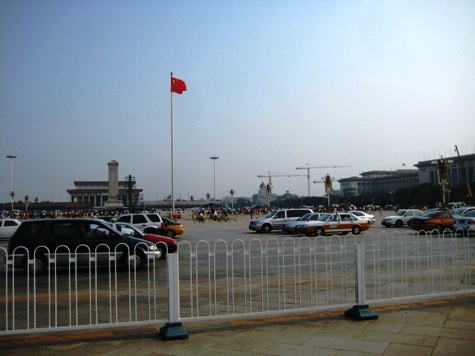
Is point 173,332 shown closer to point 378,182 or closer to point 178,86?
point 178,86

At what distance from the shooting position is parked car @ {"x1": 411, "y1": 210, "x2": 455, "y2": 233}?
27.3 meters

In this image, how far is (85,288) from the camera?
10.5 m

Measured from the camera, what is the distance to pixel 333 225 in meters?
28.4

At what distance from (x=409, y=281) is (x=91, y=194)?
145 meters

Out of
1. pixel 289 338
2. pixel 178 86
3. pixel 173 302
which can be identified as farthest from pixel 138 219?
pixel 289 338

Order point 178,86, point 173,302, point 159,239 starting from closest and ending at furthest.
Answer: point 173,302 → point 159,239 → point 178,86

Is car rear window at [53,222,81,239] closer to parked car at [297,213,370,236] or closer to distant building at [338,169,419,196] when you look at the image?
parked car at [297,213,370,236]

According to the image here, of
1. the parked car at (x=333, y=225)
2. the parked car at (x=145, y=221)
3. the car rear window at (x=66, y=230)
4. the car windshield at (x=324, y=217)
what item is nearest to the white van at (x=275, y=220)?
the car windshield at (x=324, y=217)

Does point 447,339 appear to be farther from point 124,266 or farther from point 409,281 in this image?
point 124,266

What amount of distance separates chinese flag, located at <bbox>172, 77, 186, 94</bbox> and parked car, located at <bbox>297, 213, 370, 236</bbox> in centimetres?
1726

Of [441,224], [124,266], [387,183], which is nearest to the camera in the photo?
[124,266]

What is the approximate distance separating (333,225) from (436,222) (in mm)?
5956

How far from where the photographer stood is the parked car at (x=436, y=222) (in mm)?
27266

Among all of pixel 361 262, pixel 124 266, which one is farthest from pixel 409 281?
pixel 124 266
